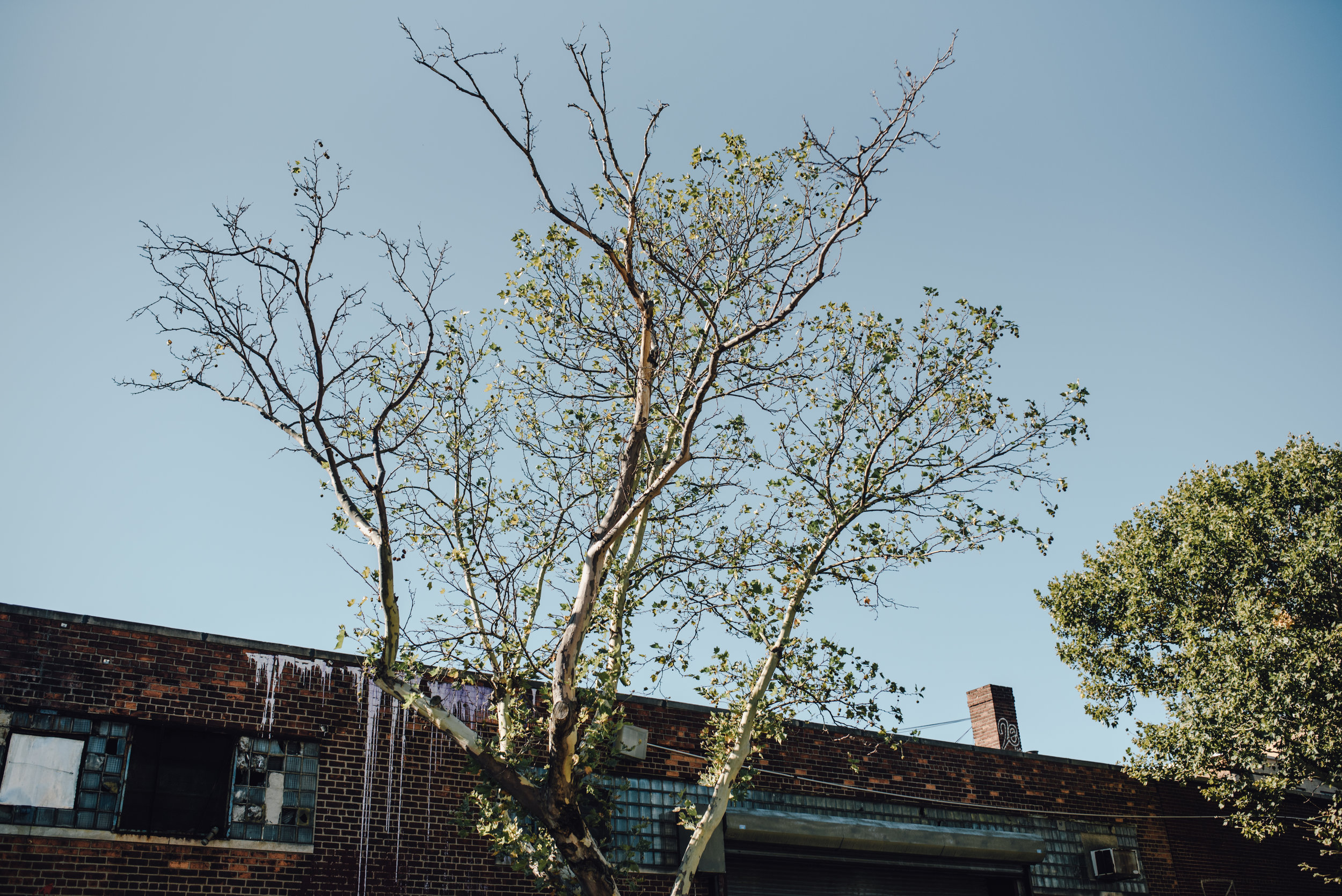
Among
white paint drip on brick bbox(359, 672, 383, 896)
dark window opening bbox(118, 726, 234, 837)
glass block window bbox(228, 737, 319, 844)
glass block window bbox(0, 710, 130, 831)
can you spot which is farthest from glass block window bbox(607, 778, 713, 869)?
glass block window bbox(0, 710, 130, 831)

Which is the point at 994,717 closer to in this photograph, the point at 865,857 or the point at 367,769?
the point at 865,857

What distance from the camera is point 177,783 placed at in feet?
36.9

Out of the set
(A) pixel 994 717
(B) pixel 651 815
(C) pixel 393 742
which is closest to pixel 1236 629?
(A) pixel 994 717

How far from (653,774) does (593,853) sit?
16.8ft

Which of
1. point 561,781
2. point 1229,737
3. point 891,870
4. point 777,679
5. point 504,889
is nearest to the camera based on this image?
point 561,781

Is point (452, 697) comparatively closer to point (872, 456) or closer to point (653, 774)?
point (653, 774)

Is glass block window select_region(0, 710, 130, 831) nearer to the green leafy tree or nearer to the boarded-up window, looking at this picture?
the boarded-up window

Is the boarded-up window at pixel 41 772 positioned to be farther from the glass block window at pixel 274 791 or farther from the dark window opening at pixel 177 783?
the glass block window at pixel 274 791

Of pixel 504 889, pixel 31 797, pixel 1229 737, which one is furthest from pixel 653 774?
pixel 1229 737

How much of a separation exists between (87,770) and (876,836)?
35.3ft

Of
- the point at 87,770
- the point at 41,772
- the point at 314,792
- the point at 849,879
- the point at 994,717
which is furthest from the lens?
the point at 994,717

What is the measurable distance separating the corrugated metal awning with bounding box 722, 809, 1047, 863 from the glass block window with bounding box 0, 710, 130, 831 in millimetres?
7749

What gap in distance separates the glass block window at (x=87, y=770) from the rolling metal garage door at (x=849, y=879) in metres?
8.07

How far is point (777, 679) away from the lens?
11609mm
